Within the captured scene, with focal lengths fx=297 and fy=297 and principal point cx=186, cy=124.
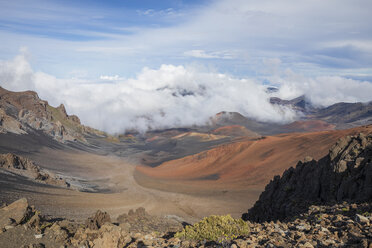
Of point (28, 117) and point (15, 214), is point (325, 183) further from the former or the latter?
point (28, 117)

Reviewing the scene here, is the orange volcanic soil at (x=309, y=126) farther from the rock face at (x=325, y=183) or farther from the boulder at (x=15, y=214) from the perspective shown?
the boulder at (x=15, y=214)

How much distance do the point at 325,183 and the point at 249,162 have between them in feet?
101

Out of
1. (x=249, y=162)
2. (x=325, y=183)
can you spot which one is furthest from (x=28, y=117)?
(x=325, y=183)

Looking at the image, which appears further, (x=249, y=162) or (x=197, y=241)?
(x=249, y=162)

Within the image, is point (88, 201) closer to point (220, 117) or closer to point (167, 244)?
point (167, 244)

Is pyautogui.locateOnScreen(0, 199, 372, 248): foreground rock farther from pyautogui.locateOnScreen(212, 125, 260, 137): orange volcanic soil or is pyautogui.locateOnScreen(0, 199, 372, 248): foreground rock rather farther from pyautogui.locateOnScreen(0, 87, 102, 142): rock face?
pyautogui.locateOnScreen(212, 125, 260, 137): orange volcanic soil

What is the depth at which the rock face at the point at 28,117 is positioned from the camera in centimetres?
6003

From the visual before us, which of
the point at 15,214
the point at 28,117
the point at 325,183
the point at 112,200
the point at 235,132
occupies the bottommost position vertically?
the point at 112,200

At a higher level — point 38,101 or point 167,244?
point 38,101

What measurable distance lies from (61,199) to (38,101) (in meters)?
81.1

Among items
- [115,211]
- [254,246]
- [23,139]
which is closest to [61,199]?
[115,211]

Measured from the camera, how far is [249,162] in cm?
4525

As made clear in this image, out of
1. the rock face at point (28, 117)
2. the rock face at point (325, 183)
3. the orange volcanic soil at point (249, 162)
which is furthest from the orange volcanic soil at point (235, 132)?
the rock face at point (325, 183)

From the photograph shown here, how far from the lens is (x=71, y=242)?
8539 millimetres
